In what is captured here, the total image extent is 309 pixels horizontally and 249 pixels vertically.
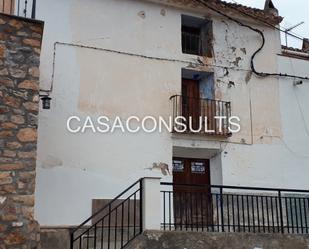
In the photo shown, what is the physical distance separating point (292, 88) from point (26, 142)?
8756 millimetres

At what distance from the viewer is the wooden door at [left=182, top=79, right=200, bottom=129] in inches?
478

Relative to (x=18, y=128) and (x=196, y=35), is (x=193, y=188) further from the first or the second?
(x=18, y=128)

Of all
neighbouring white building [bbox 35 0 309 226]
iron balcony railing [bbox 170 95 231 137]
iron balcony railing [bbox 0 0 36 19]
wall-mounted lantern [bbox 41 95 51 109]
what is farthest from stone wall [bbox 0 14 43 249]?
iron balcony railing [bbox 170 95 231 137]

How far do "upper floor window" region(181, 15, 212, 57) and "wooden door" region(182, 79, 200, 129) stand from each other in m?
0.87

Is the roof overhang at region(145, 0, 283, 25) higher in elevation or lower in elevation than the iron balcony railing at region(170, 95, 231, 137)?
higher

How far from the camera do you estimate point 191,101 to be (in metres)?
12.4

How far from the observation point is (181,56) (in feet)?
40.1

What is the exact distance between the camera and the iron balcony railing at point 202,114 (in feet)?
38.7

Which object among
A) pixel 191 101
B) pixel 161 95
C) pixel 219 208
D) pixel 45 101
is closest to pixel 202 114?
pixel 191 101

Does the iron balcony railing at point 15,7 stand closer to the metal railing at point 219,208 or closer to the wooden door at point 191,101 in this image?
the wooden door at point 191,101

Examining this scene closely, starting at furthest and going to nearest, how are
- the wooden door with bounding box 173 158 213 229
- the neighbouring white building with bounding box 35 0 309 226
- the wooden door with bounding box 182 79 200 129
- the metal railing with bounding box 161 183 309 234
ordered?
the wooden door with bounding box 182 79 200 129, the wooden door with bounding box 173 158 213 229, the metal railing with bounding box 161 183 309 234, the neighbouring white building with bounding box 35 0 309 226

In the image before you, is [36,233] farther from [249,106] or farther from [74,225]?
[249,106]

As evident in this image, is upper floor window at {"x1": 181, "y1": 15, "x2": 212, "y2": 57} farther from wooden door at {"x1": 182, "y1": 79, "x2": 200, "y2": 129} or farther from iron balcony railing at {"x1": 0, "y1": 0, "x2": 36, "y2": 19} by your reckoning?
iron balcony railing at {"x1": 0, "y1": 0, "x2": 36, "y2": 19}

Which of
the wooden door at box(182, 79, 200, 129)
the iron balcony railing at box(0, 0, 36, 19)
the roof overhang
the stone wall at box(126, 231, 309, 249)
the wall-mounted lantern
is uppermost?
the roof overhang
